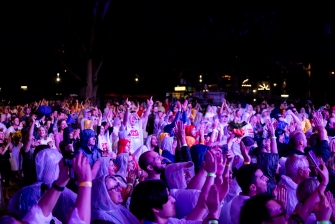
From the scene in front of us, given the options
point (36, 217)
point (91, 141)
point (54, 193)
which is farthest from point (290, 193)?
point (91, 141)

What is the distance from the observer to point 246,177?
444 centimetres

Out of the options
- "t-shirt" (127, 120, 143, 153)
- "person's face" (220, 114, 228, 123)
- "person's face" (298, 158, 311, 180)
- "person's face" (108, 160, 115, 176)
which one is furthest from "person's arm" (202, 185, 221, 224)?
"person's face" (220, 114, 228, 123)

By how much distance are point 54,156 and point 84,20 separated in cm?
2446

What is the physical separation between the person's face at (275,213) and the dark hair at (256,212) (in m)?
0.02

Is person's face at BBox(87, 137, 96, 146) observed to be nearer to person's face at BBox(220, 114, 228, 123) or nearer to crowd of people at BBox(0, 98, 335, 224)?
crowd of people at BBox(0, 98, 335, 224)

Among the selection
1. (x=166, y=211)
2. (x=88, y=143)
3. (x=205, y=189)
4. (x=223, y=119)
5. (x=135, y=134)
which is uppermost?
(x=223, y=119)

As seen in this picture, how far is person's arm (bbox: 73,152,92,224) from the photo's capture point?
3381mm

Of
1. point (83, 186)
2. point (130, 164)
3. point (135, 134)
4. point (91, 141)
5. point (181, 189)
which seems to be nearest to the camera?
point (83, 186)

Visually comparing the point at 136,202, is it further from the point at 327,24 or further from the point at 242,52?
the point at 242,52

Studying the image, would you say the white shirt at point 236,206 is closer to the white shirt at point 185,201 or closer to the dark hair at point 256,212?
the white shirt at point 185,201

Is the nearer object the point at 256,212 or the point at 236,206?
the point at 256,212

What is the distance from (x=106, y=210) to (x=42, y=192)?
0.60 metres

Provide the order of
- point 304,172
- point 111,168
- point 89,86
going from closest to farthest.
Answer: point 304,172 < point 111,168 < point 89,86

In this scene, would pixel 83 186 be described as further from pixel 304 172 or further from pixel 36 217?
pixel 304 172
